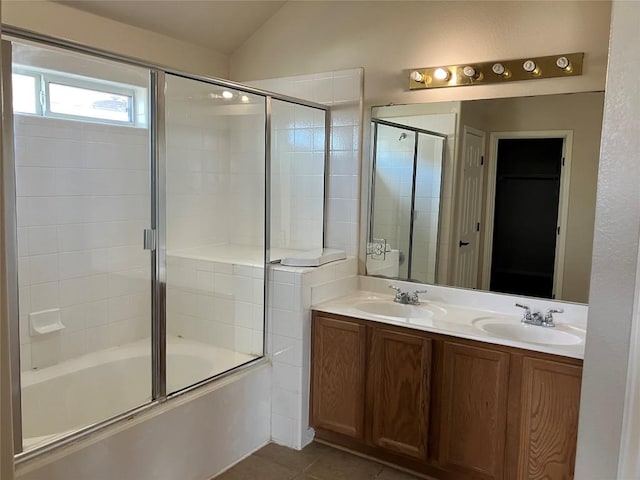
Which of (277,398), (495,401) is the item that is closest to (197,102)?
(277,398)

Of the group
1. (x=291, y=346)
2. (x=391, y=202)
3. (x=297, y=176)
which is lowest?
(x=291, y=346)

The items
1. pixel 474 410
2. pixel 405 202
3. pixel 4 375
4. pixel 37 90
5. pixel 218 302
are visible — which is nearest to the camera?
pixel 4 375

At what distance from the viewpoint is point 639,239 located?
0.80 metres

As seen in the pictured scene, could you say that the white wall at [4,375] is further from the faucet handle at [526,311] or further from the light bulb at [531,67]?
the light bulb at [531,67]

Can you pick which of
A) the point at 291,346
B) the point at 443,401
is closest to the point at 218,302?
the point at 291,346

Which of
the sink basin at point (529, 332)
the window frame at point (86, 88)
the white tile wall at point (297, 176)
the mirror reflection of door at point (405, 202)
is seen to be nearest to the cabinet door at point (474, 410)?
the sink basin at point (529, 332)

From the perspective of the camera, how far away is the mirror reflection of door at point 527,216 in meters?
2.81

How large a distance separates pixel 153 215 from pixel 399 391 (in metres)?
1.59

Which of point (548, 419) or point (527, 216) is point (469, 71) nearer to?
point (527, 216)

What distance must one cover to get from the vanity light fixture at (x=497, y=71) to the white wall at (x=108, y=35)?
148 cm

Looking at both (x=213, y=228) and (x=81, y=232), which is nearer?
(x=81, y=232)

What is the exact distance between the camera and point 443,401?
2633 millimetres

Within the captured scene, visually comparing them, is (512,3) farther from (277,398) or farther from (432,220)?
(277,398)

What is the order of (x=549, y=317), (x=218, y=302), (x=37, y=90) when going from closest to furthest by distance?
(x=549, y=317) → (x=37, y=90) → (x=218, y=302)
